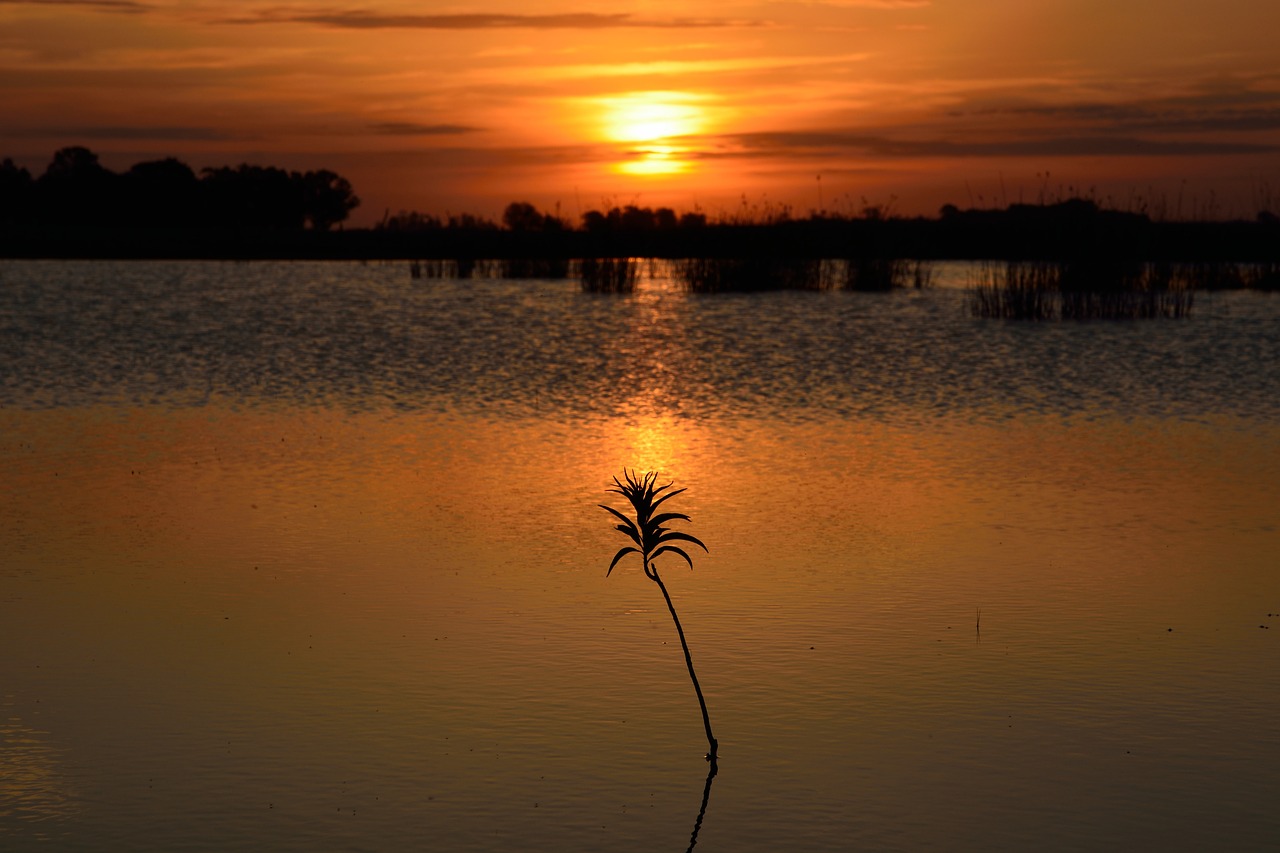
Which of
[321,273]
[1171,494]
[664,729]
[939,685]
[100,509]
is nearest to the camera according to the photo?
[664,729]

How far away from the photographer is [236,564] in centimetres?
937

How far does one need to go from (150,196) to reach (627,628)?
105m

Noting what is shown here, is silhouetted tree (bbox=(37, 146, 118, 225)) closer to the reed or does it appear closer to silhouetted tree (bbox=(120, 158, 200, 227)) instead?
silhouetted tree (bbox=(120, 158, 200, 227))

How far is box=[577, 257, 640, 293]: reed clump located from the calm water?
25.9 meters

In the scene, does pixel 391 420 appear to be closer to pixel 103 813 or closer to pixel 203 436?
pixel 203 436

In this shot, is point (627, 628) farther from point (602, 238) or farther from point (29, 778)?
point (602, 238)

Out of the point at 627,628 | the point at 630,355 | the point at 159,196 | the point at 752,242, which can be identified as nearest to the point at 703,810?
the point at 627,628

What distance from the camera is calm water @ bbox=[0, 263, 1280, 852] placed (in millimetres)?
5492

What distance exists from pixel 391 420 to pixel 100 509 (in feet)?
20.2

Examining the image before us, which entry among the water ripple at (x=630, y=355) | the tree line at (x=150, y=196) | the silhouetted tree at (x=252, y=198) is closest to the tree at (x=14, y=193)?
the tree line at (x=150, y=196)

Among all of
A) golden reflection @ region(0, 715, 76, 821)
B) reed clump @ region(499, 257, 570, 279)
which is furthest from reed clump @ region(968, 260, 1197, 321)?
golden reflection @ region(0, 715, 76, 821)

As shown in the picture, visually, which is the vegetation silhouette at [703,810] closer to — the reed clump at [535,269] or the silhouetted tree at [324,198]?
the reed clump at [535,269]

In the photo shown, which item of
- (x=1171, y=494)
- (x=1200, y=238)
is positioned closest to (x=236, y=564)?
(x=1171, y=494)

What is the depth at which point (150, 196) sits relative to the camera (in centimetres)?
10612
